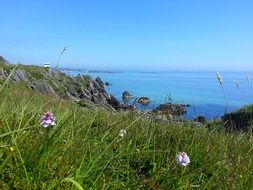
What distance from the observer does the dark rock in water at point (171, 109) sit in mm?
6629

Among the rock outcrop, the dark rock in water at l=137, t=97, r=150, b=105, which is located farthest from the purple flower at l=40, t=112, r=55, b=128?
the rock outcrop

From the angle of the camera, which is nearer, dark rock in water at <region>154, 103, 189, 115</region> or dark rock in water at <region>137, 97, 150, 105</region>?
dark rock in water at <region>137, 97, 150, 105</region>

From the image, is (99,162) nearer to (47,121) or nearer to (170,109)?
(47,121)

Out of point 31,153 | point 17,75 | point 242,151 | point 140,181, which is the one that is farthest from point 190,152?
point 17,75

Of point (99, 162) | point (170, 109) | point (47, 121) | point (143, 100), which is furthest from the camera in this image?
point (170, 109)

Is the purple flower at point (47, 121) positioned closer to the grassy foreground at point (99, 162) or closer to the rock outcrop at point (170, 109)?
the grassy foreground at point (99, 162)

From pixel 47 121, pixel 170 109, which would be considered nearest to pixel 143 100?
pixel 170 109

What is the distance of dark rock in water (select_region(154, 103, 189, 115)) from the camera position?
21.7 ft

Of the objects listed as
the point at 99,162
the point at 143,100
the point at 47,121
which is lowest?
the point at 99,162

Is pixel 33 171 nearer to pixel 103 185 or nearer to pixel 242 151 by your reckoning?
pixel 103 185

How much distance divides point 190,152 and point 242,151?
104 cm

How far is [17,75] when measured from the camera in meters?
46.8

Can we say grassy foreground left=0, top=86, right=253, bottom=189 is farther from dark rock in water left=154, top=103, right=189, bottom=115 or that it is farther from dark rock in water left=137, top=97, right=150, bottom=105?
dark rock in water left=154, top=103, right=189, bottom=115

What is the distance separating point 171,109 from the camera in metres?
6.70
